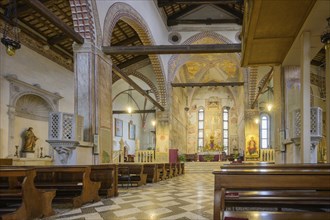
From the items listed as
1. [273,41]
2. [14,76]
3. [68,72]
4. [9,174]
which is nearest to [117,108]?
[68,72]

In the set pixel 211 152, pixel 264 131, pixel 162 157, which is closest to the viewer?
pixel 162 157

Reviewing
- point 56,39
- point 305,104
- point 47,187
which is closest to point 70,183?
point 47,187

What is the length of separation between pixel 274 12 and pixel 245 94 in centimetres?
1318

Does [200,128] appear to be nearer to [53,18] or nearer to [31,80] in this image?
[31,80]

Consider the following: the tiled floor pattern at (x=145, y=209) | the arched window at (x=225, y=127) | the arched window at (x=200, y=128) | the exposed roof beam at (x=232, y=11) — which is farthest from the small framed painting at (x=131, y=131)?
the tiled floor pattern at (x=145, y=209)

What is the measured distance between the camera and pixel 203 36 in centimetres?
1745

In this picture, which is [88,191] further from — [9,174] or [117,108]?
[117,108]

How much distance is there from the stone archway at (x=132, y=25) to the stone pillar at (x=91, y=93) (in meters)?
0.90

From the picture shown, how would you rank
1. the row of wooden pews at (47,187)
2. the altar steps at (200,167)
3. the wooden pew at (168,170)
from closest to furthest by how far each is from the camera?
the row of wooden pews at (47,187) → the wooden pew at (168,170) → the altar steps at (200,167)

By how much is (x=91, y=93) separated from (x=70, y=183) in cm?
301

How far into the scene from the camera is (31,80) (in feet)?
41.5

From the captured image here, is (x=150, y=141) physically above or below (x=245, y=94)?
below

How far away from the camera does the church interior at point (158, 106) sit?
13.7 ft

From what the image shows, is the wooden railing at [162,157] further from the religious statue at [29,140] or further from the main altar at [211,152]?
the religious statue at [29,140]
